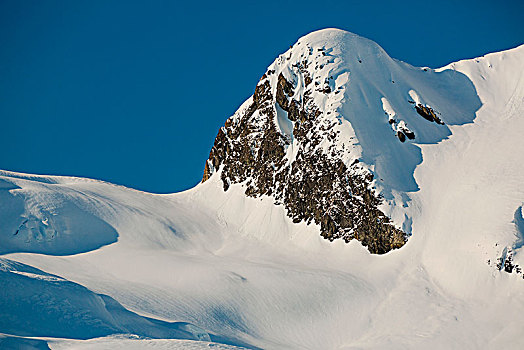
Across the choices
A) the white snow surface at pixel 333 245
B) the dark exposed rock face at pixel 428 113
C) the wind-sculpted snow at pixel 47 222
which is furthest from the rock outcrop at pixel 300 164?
the wind-sculpted snow at pixel 47 222

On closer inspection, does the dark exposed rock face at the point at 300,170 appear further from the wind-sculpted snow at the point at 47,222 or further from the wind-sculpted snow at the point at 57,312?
the wind-sculpted snow at the point at 57,312

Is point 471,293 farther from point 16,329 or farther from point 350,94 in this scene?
point 16,329

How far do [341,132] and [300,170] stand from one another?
4404mm

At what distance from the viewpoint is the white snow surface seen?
79.7 ft

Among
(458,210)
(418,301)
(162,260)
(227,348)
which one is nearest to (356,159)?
(458,210)

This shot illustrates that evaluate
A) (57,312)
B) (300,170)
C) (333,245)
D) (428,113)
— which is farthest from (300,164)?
(57,312)

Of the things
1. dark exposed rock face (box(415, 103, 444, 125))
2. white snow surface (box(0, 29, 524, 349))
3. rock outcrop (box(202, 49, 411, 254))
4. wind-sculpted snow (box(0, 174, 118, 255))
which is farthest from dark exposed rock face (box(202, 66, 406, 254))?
wind-sculpted snow (box(0, 174, 118, 255))

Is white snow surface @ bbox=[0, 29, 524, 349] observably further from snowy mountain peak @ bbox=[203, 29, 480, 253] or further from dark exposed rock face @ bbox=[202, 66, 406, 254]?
dark exposed rock face @ bbox=[202, 66, 406, 254]

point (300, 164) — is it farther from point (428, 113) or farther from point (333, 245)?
point (428, 113)

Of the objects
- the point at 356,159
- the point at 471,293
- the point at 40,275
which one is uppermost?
the point at 356,159

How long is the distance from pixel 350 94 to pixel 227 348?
2846cm

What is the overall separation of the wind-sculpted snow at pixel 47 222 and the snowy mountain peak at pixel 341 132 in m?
13.2

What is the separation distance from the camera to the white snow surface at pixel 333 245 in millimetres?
24297

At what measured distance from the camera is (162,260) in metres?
31.7
